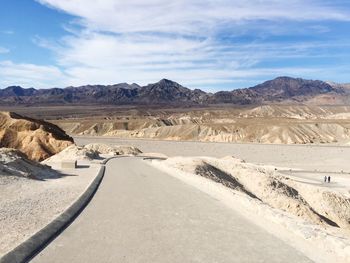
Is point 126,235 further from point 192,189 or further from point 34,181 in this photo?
point 34,181

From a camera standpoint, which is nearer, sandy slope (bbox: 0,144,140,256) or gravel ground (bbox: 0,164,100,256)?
gravel ground (bbox: 0,164,100,256)

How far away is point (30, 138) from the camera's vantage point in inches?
2082

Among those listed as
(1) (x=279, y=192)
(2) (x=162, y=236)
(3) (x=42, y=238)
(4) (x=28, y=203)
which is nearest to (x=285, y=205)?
(1) (x=279, y=192)

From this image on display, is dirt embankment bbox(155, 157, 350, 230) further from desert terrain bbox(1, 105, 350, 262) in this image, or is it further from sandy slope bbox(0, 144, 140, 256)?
sandy slope bbox(0, 144, 140, 256)

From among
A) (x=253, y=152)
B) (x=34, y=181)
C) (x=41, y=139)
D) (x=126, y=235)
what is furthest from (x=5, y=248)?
(x=253, y=152)

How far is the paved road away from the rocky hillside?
1452 inches

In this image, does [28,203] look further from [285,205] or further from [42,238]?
[285,205]

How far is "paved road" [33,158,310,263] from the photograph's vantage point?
8.37 meters

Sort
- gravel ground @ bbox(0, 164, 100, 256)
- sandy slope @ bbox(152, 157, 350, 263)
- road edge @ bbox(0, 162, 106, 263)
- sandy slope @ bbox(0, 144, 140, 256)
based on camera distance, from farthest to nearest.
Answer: sandy slope @ bbox(0, 144, 140, 256), gravel ground @ bbox(0, 164, 100, 256), sandy slope @ bbox(152, 157, 350, 263), road edge @ bbox(0, 162, 106, 263)

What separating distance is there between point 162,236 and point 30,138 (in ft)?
150

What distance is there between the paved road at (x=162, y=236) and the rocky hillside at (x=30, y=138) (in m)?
36.9

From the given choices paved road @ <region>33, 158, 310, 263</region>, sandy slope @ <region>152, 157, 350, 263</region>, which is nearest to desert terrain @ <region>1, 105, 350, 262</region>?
sandy slope @ <region>152, 157, 350, 263</region>

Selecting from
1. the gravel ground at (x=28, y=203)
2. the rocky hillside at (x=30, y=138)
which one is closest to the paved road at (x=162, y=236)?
the gravel ground at (x=28, y=203)

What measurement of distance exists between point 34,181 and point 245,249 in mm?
15283
